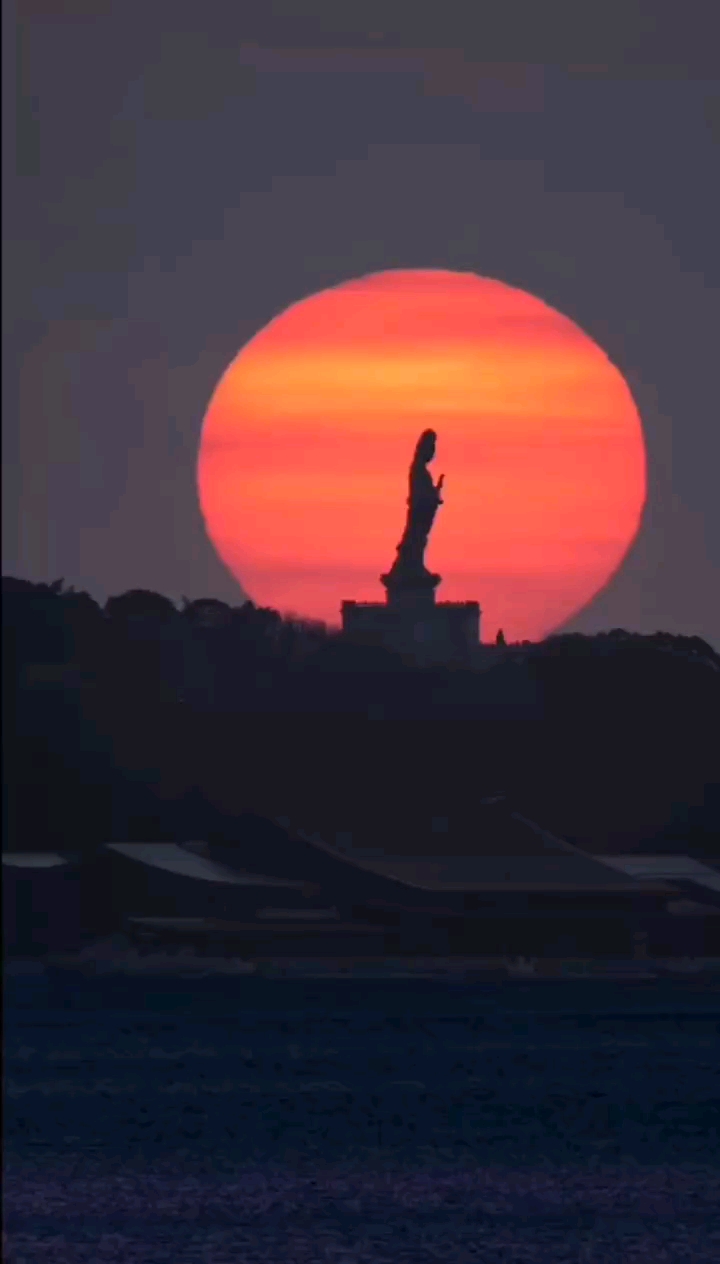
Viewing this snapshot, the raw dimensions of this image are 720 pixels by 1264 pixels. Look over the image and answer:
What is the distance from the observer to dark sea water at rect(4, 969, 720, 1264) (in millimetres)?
8305

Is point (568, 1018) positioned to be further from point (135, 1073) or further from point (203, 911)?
point (203, 911)

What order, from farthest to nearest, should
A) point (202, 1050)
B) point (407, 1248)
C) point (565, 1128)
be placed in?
point (202, 1050) → point (565, 1128) → point (407, 1248)

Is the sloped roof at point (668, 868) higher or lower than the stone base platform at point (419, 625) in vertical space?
lower

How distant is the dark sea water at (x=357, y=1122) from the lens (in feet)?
27.2

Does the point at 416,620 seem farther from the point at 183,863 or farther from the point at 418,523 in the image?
the point at 183,863

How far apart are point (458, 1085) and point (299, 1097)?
94 centimetres

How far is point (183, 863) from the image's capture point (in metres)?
21.1

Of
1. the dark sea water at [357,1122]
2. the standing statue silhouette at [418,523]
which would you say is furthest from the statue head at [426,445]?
the dark sea water at [357,1122]

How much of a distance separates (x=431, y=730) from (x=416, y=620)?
1.92 metres

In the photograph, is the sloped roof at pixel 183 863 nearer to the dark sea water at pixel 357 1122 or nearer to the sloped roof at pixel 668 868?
the dark sea water at pixel 357 1122

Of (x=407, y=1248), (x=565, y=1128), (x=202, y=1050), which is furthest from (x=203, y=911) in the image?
(x=407, y=1248)

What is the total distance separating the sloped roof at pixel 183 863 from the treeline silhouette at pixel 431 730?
0.27 metres

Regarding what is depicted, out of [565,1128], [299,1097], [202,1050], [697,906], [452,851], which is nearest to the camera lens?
[565,1128]

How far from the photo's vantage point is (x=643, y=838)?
23.6 m
